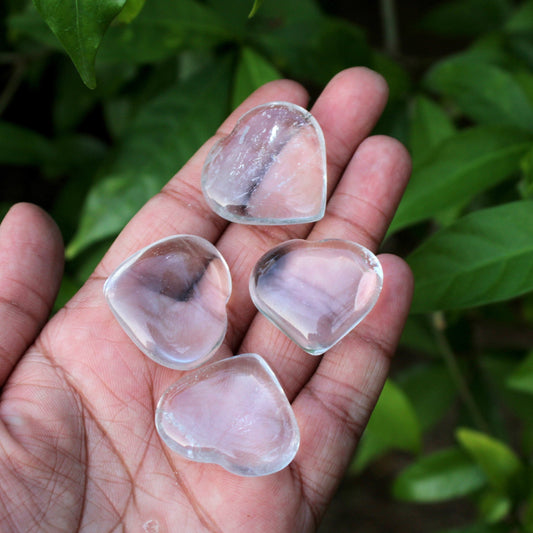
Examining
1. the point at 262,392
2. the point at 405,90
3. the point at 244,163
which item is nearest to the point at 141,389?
the point at 262,392

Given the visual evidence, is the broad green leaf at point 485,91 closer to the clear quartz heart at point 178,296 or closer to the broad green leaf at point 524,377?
the broad green leaf at point 524,377

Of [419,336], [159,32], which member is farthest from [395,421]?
[159,32]

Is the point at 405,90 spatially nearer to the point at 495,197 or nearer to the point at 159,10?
the point at 495,197

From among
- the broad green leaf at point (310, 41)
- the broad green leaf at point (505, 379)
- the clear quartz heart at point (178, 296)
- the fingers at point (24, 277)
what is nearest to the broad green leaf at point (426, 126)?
the broad green leaf at point (310, 41)

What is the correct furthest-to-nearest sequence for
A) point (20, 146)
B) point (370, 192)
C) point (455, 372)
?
point (455, 372)
point (20, 146)
point (370, 192)

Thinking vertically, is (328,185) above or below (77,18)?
below

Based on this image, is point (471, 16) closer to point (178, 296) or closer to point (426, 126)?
point (426, 126)

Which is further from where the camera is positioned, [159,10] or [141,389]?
[159,10]
